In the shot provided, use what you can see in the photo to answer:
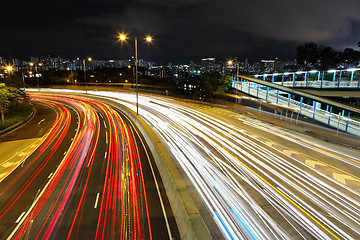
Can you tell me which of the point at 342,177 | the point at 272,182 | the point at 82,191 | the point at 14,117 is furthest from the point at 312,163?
the point at 14,117

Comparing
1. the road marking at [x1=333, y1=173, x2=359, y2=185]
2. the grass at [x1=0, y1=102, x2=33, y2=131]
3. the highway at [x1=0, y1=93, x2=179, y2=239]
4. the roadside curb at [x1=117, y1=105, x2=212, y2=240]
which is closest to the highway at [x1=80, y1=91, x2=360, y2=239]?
the road marking at [x1=333, y1=173, x2=359, y2=185]

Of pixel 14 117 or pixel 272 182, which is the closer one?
pixel 272 182

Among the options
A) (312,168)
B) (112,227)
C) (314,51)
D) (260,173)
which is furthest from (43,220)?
(314,51)

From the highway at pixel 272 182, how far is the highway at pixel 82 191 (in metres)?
2.56

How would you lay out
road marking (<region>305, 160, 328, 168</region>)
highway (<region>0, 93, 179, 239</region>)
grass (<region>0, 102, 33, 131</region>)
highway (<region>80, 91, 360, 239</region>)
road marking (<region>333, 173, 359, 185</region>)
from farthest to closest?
grass (<region>0, 102, 33, 131</region>), road marking (<region>305, 160, 328, 168</region>), road marking (<region>333, 173, 359, 185</region>), highway (<region>0, 93, 179, 239</region>), highway (<region>80, 91, 360, 239</region>)

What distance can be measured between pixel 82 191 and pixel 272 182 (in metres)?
10.4

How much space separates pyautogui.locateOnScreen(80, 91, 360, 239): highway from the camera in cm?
859

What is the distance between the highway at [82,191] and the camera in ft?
28.8

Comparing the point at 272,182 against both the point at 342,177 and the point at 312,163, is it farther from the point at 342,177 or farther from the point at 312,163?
the point at 312,163

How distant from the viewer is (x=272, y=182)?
12.1 metres

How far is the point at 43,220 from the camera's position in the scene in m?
9.27

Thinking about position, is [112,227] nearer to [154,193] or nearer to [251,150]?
[154,193]

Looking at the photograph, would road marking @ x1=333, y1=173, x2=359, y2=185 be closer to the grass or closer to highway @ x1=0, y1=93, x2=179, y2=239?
highway @ x1=0, y1=93, x2=179, y2=239

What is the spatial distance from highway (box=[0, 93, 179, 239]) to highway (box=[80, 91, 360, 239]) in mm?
2557
